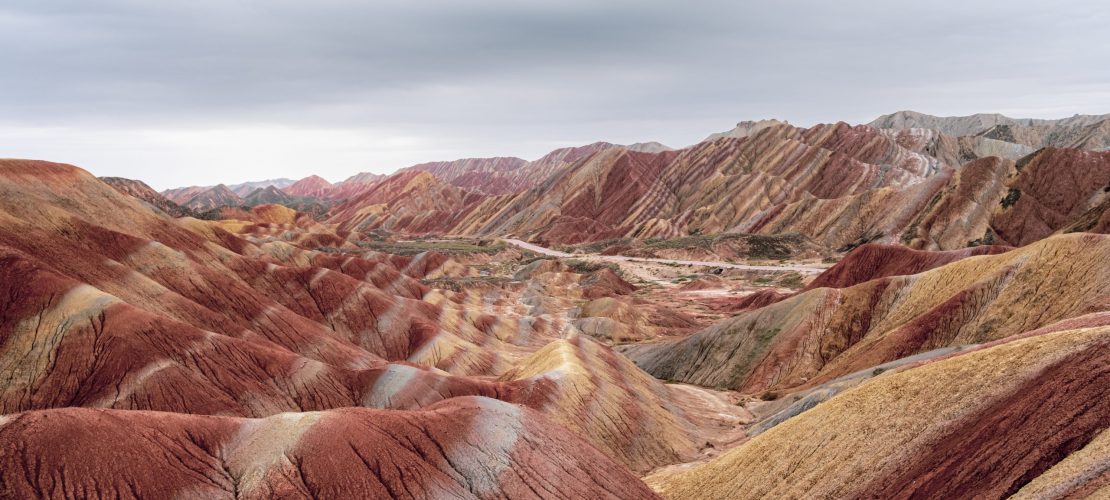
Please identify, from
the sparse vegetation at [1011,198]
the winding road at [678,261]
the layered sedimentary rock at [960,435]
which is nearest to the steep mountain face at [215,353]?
the layered sedimentary rock at [960,435]

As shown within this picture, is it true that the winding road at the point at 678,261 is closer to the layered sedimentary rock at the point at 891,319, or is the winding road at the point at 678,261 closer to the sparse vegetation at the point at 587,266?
the sparse vegetation at the point at 587,266

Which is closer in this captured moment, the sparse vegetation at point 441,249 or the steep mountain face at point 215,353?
the steep mountain face at point 215,353

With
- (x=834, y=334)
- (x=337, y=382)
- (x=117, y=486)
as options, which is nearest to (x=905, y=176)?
(x=834, y=334)

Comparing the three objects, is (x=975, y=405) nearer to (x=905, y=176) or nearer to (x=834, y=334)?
(x=834, y=334)

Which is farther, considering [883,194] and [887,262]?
[883,194]

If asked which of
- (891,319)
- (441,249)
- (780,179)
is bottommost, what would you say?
(891,319)

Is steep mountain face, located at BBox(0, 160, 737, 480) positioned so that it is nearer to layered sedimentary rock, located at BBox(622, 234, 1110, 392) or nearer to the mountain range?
the mountain range

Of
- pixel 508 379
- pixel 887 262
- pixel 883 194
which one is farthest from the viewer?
pixel 883 194

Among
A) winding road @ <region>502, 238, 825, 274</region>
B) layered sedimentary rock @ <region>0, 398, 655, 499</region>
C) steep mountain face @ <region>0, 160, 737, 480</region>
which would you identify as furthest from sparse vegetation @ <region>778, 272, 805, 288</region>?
layered sedimentary rock @ <region>0, 398, 655, 499</region>

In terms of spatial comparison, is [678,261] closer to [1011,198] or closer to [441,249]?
[441,249]

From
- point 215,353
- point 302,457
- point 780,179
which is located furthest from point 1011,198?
point 302,457

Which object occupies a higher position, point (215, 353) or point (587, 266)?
point (215, 353)
